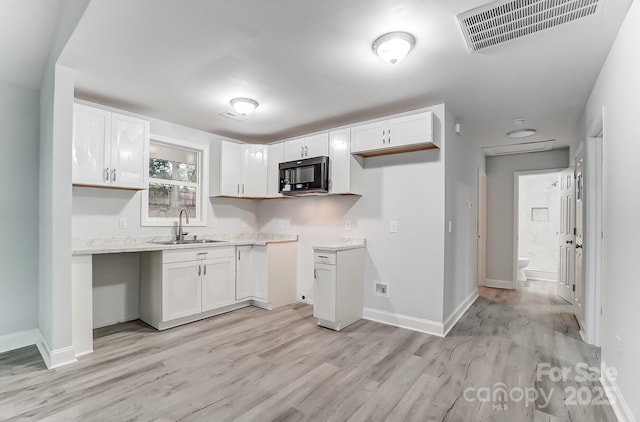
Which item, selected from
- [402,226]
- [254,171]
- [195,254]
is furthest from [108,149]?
[402,226]

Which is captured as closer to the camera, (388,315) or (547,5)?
(547,5)

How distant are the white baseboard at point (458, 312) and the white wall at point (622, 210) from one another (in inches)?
50.1

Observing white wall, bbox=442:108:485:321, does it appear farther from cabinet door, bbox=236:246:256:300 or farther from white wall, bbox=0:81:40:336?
white wall, bbox=0:81:40:336

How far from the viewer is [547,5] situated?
5.77ft

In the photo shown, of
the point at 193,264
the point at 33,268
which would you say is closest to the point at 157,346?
the point at 193,264

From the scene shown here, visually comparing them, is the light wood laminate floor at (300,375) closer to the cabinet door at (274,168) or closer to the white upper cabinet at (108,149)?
the white upper cabinet at (108,149)

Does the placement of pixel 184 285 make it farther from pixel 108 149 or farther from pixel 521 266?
pixel 521 266

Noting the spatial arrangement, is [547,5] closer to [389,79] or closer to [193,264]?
[389,79]

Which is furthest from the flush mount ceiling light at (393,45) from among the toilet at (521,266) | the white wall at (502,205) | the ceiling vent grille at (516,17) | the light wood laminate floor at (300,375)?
the toilet at (521,266)

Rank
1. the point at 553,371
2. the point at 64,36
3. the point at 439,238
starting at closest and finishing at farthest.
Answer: the point at 64,36 < the point at 553,371 < the point at 439,238

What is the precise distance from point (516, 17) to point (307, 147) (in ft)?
8.22

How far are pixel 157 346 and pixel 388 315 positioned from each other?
2359 mm

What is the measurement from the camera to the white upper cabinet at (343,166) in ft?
11.9

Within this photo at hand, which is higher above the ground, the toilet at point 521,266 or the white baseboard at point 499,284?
the toilet at point 521,266
